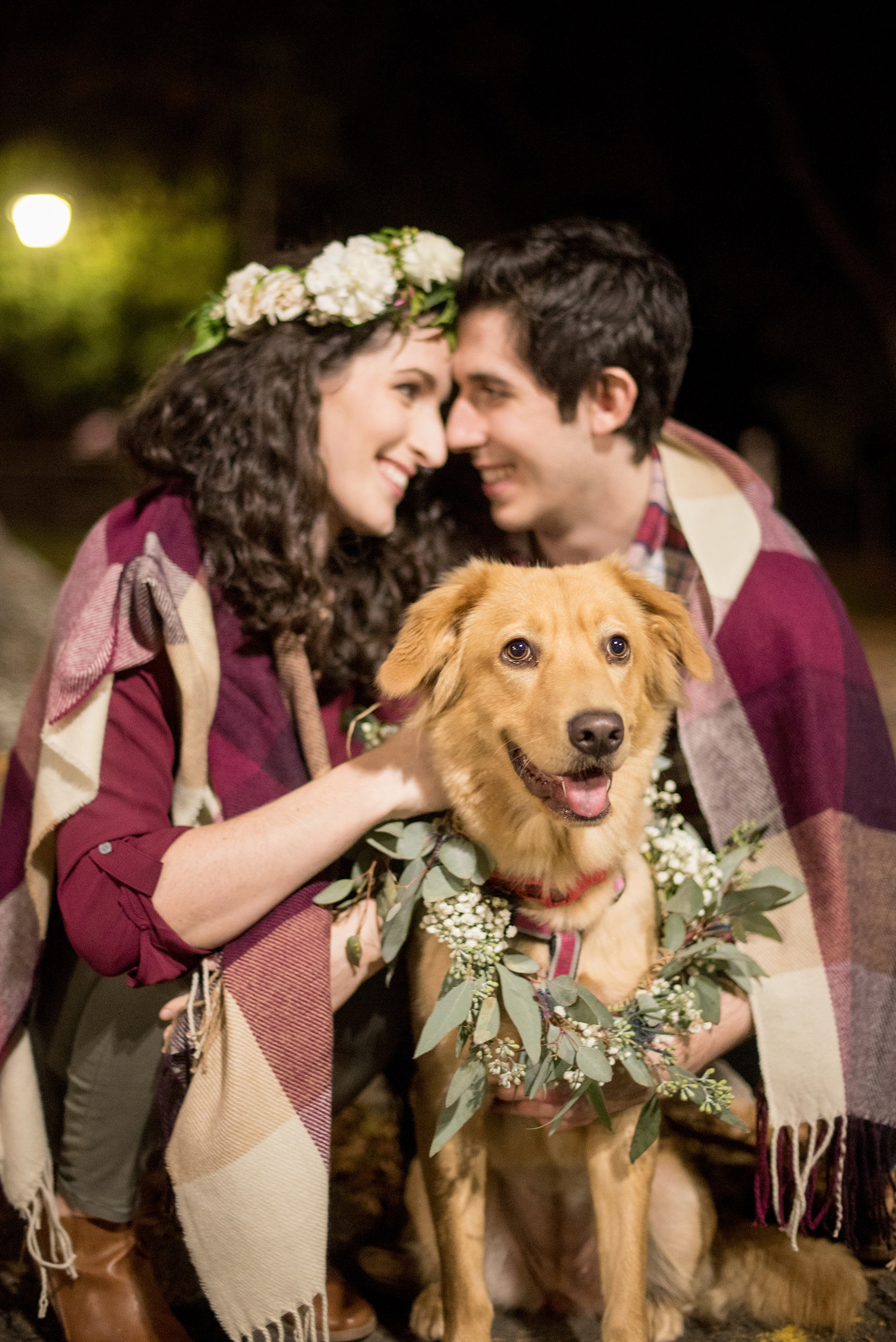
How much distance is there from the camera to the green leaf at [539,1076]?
5.37ft

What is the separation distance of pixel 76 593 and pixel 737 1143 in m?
2.02

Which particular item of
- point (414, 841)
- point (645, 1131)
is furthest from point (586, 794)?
point (645, 1131)

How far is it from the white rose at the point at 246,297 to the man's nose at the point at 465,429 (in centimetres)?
49

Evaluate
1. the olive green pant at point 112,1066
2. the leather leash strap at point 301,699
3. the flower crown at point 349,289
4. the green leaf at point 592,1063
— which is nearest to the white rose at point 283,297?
the flower crown at point 349,289

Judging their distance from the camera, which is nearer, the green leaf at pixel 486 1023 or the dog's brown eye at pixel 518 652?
the green leaf at pixel 486 1023

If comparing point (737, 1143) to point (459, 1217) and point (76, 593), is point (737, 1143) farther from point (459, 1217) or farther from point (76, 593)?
point (76, 593)

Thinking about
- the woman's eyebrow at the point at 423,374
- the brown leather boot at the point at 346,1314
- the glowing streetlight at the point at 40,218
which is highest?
the glowing streetlight at the point at 40,218

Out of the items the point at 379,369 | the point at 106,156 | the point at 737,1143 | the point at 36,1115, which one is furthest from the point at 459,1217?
the point at 106,156

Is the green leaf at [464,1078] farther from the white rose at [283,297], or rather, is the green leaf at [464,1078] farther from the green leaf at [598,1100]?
the white rose at [283,297]

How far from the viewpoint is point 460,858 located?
5.78 ft

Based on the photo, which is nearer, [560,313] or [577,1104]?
[577,1104]

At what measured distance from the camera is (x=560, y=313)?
2.30 metres

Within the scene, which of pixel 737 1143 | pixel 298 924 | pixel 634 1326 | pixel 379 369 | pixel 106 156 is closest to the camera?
pixel 634 1326

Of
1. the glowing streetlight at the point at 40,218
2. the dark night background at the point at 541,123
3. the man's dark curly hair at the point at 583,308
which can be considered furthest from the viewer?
the dark night background at the point at 541,123
